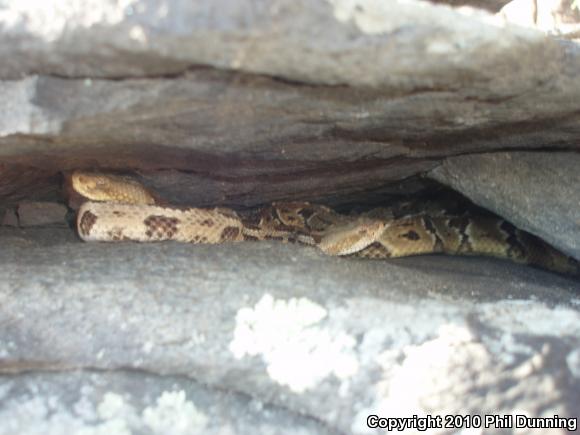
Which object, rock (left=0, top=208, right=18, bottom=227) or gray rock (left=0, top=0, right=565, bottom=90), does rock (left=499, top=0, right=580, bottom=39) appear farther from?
rock (left=0, top=208, right=18, bottom=227)

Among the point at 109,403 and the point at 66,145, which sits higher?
the point at 66,145

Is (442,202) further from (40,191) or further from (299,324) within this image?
(40,191)

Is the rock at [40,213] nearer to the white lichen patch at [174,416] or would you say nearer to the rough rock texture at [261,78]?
the rough rock texture at [261,78]

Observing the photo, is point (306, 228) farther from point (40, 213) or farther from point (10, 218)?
point (10, 218)

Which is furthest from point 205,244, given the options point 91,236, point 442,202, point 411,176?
point 442,202

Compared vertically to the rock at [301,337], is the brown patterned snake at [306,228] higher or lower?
higher

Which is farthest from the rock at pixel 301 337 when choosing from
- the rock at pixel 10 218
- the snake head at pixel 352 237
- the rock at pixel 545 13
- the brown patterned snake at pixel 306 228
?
the rock at pixel 545 13

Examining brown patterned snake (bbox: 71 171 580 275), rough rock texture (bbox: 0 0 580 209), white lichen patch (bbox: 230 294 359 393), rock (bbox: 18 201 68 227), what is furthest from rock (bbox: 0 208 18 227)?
white lichen patch (bbox: 230 294 359 393)
